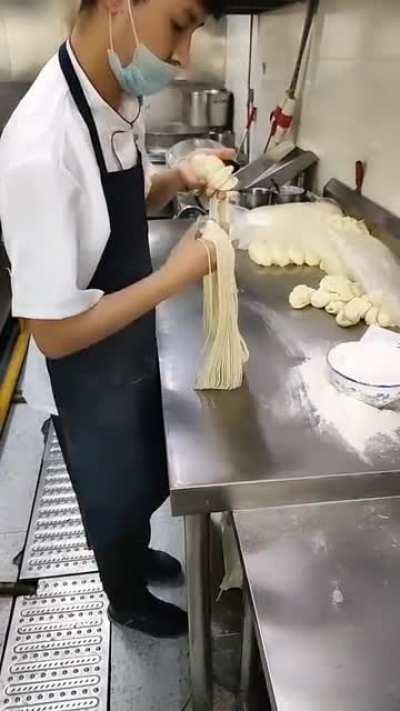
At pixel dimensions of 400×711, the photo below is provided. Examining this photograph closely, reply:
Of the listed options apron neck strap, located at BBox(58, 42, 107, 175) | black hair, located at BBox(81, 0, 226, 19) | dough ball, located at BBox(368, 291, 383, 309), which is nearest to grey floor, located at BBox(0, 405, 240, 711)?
dough ball, located at BBox(368, 291, 383, 309)

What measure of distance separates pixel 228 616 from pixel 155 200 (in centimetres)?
98

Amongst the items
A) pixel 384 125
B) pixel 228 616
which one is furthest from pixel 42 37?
pixel 228 616

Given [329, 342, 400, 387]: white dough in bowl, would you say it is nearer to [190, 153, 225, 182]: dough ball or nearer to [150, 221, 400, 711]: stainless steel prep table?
[150, 221, 400, 711]: stainless steel prep table

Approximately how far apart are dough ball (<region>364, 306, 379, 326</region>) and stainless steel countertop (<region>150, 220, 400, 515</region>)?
1.1 inches

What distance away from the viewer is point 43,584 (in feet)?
5.08

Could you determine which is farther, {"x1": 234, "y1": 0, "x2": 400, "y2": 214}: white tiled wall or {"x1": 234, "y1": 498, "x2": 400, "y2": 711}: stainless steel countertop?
{"x1": 234, "y1": 0, "x2": 400, "y2": 214}: white tiled wall

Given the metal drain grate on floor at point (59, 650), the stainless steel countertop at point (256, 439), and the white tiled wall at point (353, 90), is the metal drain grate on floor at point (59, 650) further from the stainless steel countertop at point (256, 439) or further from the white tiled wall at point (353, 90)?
the white tiled wall at point (353, 90)

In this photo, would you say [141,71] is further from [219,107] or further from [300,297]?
[219,107]

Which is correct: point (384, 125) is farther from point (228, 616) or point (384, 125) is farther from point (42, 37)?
point (42, 37)

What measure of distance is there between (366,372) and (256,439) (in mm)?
230

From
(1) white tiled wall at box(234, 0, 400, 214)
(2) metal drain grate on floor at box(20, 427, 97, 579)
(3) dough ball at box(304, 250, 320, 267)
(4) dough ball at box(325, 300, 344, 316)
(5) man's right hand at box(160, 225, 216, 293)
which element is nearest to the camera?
(5) man's right hand at box(160, 225, 216, 293)

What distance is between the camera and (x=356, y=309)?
3.79 feet

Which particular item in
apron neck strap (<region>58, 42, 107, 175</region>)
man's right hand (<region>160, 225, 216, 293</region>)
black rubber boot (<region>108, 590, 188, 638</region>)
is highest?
apron neck strap (<region>58, 42, 107, 175</region>)

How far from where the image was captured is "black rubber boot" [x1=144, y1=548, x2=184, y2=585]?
154 centimetres
